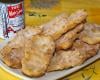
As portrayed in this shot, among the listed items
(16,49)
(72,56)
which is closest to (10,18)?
(16,49)

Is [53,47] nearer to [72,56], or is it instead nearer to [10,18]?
[72,56]

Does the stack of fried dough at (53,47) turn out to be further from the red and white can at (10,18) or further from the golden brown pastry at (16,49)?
the red and white can at (10,18)

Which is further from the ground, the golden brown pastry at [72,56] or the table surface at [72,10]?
the golden brown pastry at [72,56]

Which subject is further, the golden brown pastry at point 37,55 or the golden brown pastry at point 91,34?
the golden brown pastry at point 91,34

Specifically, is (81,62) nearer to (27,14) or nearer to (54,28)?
(54,28)

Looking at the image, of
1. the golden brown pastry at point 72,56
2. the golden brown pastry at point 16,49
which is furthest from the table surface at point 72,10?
the golden brown pastry at point 16,49

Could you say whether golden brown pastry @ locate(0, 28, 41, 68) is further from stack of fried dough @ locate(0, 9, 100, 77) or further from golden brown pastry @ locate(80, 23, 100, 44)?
golden brown pastry @ locate(80, 23, 100, 44)

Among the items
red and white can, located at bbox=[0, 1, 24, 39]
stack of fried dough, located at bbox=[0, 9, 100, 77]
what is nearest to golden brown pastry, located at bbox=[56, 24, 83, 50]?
stack of fried dough, located at bbox=[0, 9, 100, 77]
